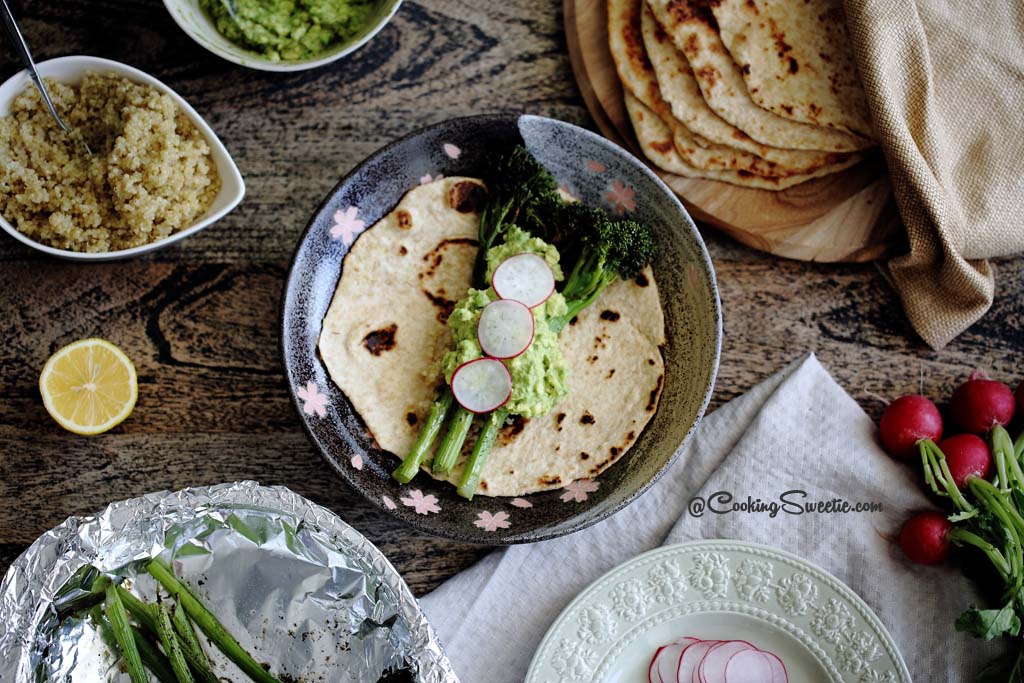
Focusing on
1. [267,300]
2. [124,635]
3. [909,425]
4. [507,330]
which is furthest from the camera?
[267,300]

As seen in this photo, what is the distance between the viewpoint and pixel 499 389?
2.41m

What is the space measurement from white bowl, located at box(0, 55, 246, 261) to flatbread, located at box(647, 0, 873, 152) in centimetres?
142

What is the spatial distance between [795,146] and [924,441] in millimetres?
992

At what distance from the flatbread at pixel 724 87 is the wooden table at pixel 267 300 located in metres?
0.37

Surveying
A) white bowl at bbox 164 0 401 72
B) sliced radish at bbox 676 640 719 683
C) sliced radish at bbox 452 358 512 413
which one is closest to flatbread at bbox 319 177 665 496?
sliced radish at bbox 452 358 512 413

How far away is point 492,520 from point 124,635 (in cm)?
104

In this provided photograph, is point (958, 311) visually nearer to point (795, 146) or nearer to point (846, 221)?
point (846, 221)

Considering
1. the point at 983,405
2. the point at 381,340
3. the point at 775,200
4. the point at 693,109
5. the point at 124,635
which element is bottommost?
the point at 124,635

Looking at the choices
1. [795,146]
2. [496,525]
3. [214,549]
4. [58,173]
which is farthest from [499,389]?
[58,173]

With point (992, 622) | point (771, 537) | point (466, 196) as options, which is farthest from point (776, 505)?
point (466, 196)

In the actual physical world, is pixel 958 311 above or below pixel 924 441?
above

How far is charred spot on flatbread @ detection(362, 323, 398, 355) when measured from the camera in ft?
8.38

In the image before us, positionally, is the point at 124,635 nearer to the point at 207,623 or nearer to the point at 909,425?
the point at 207,623

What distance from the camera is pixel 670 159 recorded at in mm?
2693
